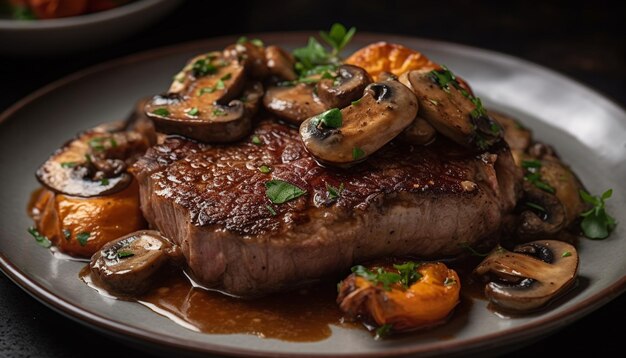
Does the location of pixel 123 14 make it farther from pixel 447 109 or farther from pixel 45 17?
pixel 447 109

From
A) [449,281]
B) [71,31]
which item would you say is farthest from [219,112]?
[71,31]

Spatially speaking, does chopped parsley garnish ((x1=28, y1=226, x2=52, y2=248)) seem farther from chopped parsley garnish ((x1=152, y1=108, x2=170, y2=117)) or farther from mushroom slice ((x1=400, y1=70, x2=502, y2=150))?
mushroom slice ((x1=400, y1=70, x2=502, y2=150))

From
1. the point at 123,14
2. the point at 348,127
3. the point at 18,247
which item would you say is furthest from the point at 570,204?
the point at 123,14

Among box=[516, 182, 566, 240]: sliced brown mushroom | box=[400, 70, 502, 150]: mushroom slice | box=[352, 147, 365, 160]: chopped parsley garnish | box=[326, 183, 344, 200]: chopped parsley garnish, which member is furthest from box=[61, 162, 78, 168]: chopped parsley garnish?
box=[516, 182, 566, 240]: sliced brown mushroom

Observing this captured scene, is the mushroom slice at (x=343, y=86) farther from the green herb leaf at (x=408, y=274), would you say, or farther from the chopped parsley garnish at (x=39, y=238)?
the chopped parsley garnish at (x=39, y=238)

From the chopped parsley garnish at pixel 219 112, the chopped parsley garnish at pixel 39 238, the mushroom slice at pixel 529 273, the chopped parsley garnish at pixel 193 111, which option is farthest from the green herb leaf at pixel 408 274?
the chopped parsley garnish at pixel 39 238

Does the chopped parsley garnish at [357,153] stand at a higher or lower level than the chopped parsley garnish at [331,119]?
lower

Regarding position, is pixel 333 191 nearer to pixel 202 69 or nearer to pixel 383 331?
pixel 383 331
